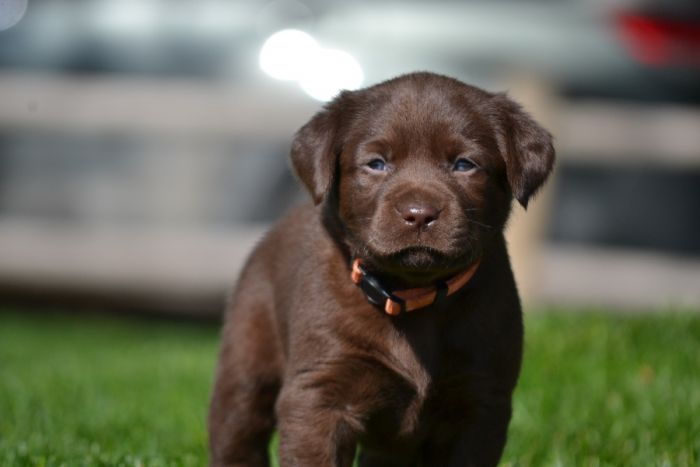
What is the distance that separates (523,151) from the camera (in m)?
4.26

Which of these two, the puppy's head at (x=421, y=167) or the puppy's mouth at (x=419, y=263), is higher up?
the puppy's head at (x=421, y=167)

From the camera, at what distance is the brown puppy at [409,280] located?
13.2ft

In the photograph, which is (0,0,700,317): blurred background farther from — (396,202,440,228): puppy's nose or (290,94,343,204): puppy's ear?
(396,202,440,228): puppy's nose

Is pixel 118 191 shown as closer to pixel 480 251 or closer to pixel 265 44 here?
pixel 265 44

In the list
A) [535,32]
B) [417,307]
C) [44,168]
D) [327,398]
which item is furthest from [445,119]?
[44,168]

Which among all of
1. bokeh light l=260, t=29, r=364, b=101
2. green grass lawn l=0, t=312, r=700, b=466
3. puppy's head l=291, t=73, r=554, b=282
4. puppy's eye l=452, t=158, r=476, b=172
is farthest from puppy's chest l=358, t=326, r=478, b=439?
bokeh light l=260, t=29, r=364, b=101

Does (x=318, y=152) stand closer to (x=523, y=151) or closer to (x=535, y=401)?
(x=523, y=151)

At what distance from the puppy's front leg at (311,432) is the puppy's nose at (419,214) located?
0.59 m

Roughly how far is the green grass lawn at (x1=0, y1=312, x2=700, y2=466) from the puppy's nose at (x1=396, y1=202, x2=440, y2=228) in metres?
1.37

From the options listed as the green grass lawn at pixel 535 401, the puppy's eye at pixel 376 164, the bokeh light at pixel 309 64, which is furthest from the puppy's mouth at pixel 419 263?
the bokeh light at pixel 309 64

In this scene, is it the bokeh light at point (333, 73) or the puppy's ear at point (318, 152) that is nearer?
the puppy's ear at point (318, 152)

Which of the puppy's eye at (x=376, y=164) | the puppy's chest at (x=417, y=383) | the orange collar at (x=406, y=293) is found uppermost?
the puppy's eye at (x=376, y=164)

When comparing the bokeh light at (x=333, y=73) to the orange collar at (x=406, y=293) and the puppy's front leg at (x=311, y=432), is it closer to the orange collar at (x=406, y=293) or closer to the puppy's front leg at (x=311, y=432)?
the orange collar at (x=406, y=293)

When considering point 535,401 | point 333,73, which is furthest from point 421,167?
point 333,73
